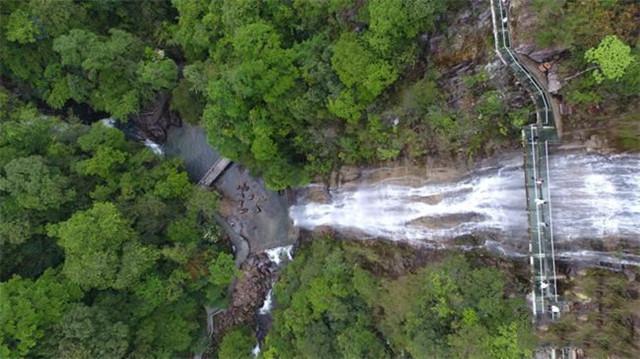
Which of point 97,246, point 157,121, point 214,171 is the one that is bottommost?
point 97,246

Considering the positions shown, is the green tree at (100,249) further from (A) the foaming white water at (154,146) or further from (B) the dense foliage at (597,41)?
(B) the dense foliage at (597,41)

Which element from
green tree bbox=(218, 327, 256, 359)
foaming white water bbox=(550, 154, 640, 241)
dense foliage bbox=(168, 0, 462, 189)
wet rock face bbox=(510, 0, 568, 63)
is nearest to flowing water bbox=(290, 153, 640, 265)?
foaming white water bbox=(550, 154, 640, 241)

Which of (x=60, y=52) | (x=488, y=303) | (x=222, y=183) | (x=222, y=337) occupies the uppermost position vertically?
(x=60, y=52)

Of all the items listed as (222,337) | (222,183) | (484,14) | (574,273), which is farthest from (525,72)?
(222,337)

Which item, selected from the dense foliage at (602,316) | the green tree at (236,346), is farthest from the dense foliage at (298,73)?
the dense foliage at (602,316)

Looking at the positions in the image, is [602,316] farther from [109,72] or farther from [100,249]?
[109,72]

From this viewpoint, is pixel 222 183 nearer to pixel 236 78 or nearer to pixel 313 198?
pixel 313 198

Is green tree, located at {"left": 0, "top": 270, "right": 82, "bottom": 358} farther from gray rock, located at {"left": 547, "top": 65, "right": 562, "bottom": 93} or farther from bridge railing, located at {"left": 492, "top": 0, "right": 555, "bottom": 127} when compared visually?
gray rock, located at {"left": 547, "top": 65, "right": 562, "bottom": 93}

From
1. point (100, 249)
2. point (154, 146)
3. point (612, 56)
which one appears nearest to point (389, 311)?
point (612, 56)
